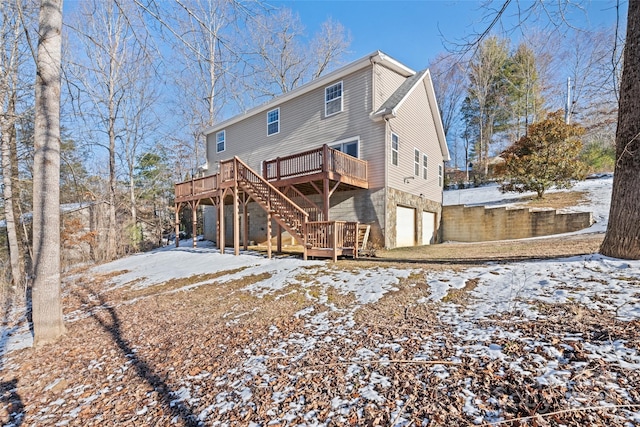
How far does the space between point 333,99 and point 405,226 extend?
247 inches

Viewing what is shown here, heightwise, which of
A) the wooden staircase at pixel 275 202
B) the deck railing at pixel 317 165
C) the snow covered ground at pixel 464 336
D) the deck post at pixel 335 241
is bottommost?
A: the snow covered ground at pixel 464 336

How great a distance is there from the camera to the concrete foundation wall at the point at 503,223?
1105 centimetres

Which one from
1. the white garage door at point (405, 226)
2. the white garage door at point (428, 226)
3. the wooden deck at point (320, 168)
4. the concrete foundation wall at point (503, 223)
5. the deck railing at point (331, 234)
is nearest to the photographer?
the deck railing at point (331, 234)

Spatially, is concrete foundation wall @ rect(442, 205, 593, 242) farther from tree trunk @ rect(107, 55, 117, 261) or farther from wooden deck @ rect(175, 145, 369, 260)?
tree trunk @ rect(107, 55, 117, 261)

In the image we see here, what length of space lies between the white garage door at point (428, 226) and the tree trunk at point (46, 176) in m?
13.1

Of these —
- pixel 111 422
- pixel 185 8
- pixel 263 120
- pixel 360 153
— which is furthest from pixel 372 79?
pixel 111 422

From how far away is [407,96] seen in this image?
1216 cm

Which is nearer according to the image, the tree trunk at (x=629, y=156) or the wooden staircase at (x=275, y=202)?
the tree trunk at (x=629, y=156)

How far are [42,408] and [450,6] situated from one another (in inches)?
298

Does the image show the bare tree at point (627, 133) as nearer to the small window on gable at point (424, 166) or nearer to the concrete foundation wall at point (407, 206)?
the concrete foundation wall at point (407, 206)

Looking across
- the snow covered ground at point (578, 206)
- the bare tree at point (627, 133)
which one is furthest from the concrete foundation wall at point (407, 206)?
the bare tree at point (627, 133)

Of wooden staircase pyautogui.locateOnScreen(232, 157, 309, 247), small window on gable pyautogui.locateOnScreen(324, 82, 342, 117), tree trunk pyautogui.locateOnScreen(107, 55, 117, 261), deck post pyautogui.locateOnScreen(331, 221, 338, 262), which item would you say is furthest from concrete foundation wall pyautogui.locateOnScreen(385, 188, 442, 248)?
tree trunk pyautogui.locateOnScreen(107, 55, 117, 261)

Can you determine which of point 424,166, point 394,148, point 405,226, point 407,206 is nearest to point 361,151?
point 394,148

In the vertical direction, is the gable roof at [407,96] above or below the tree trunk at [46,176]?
above
